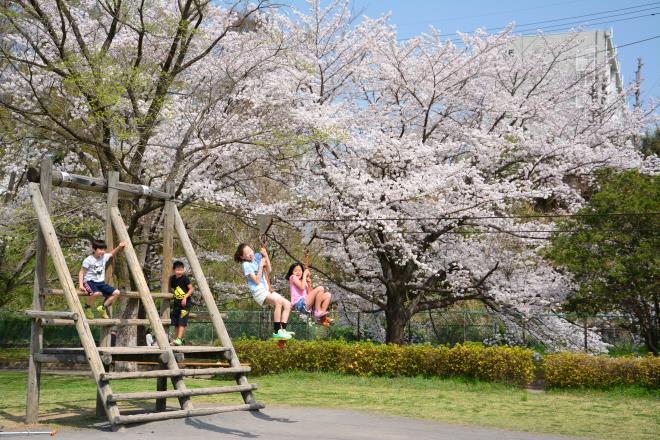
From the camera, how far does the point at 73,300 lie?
1122 centimetres

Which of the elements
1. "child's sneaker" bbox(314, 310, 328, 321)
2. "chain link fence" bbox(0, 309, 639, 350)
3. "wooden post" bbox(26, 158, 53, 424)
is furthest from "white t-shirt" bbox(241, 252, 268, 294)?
"chain link fence" bbox(0, 309, 639, 350)

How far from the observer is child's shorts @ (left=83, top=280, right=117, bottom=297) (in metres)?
12.1

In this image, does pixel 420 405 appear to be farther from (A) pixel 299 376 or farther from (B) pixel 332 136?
(B) pixel 332 136

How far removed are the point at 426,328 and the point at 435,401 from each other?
38.1 ft

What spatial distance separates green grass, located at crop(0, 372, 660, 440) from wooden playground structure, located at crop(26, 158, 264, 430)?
117 cm

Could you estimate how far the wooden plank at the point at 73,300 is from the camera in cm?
1061

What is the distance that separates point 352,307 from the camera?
25.8 meters

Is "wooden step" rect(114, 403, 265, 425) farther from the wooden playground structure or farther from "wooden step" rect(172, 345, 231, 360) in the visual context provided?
"wooden step" rect(172, 345, 231, 360)

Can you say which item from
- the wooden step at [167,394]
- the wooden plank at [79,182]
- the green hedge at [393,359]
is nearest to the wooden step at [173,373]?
the wooden step at [167,394]

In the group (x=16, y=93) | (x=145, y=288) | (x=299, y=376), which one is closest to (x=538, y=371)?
(x=299, y=376)

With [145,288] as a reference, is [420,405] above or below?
below

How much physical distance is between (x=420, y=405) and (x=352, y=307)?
11.4 m

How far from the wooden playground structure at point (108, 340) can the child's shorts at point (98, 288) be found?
0.72 ft

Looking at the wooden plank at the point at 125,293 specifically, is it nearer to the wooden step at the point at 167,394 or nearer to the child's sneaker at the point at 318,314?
the wooden step at the point at 167,394
